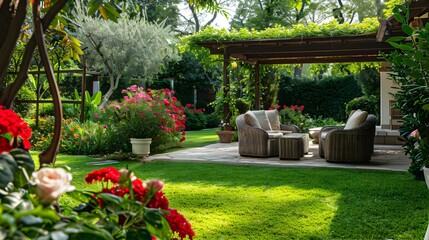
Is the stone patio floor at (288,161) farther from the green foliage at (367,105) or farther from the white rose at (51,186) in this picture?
the white rose at (51,186)

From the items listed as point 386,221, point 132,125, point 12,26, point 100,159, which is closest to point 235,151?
point 132,125

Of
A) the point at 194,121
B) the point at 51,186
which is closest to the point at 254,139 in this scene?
the point at 51,186

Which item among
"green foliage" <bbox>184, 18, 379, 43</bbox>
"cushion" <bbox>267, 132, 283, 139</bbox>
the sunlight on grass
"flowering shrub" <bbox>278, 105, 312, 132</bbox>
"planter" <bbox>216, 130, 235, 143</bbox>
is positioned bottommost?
the sunlight on grass

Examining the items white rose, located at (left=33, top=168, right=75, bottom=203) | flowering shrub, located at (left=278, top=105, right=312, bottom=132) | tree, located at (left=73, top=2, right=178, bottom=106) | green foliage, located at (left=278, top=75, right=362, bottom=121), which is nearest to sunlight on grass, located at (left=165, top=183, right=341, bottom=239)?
white rose, located at (left=33, top=168, right=75, bottom=203)

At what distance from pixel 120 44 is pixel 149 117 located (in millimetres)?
8859

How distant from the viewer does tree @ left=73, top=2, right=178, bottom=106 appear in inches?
690

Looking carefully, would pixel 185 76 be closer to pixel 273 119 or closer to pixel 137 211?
pixel 273 119

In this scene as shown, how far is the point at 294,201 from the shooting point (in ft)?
16.6

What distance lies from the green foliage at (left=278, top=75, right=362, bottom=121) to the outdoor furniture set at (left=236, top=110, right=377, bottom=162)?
10.6 meters

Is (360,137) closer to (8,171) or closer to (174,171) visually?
(174,171)

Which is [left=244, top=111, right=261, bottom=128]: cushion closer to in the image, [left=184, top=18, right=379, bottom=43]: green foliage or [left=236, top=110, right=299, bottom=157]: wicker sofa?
[left=236, top=110, right=299, bottom=157]: wicker sofa

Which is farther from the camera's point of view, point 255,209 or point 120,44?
point 120,44

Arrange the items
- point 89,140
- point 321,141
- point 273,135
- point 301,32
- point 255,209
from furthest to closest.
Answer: point 301,32 → point 89,140 → point 273,135 → point 321,141 → point 255,209

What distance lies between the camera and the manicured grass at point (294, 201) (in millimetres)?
3945
